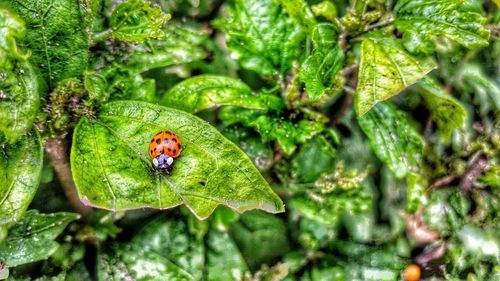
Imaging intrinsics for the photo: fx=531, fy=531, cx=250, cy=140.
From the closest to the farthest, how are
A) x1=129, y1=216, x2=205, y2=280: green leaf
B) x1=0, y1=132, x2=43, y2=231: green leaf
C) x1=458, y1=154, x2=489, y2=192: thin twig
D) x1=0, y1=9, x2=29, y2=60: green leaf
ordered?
x1=0, y1=9, x2=29, y2=60: green leaf
x1=0, y1=132, x2=43, y2=231: green leaf
x1=129, y1=216, x2=205, y2=280: green leaf
x1=458, y1=154, x2=489, y2=192: thin twig

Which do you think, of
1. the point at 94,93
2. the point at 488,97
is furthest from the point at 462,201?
the point at 94,93

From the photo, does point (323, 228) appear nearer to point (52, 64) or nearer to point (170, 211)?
point (170, 211)

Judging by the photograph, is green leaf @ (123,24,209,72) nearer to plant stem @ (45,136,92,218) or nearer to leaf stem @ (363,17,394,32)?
plant stem @ (45,136,92,218)

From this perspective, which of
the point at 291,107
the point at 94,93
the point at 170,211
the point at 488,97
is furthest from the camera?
the point at 488,97

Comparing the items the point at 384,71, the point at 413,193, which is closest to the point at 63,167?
the point at 384,71

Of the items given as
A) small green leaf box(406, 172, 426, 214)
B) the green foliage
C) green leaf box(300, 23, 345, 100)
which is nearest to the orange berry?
the green foliage

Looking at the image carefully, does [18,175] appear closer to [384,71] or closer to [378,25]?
[384,71]
